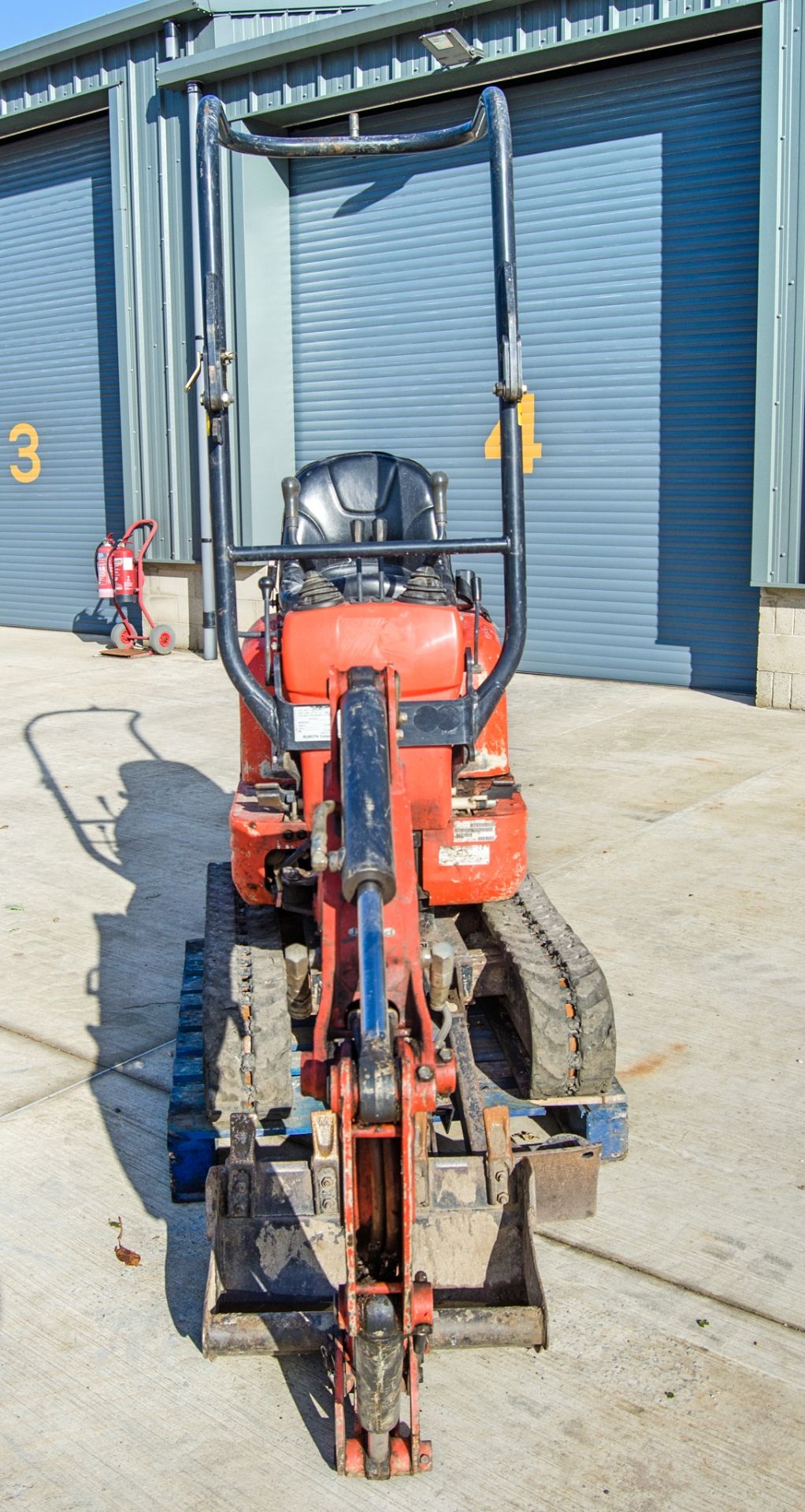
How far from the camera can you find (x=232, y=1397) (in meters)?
3.27

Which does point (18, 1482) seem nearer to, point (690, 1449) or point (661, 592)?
point (690, 1449)

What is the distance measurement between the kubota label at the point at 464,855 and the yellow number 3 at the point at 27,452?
42.9ft

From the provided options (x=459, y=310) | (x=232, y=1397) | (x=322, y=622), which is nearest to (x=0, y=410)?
(x=459, y=310)

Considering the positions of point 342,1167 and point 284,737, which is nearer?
point 342,1167

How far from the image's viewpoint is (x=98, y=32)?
1405 cm

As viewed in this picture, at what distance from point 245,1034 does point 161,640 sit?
34.0ft

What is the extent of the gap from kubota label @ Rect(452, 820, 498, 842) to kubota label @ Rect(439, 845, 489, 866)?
0.09 feet

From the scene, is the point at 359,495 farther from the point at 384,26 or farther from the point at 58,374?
the point at 58,374

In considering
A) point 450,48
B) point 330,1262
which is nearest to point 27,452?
point 450,48

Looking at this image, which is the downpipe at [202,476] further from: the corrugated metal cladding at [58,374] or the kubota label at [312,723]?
the kubota label at [312,723]

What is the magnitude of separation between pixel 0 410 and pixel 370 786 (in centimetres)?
1497

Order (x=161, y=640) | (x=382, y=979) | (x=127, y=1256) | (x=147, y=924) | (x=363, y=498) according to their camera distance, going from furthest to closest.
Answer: (x=161, y=640) < (x=147, y=924) < (x=363, y=498) < (x=127, y=1256) < (x=382, y=979)

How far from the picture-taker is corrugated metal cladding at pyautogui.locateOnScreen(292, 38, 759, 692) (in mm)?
Answer: 11086

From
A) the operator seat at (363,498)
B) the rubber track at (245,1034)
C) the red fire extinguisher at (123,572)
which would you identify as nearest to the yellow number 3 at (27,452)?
the red fire extinguisher at (123,572)
